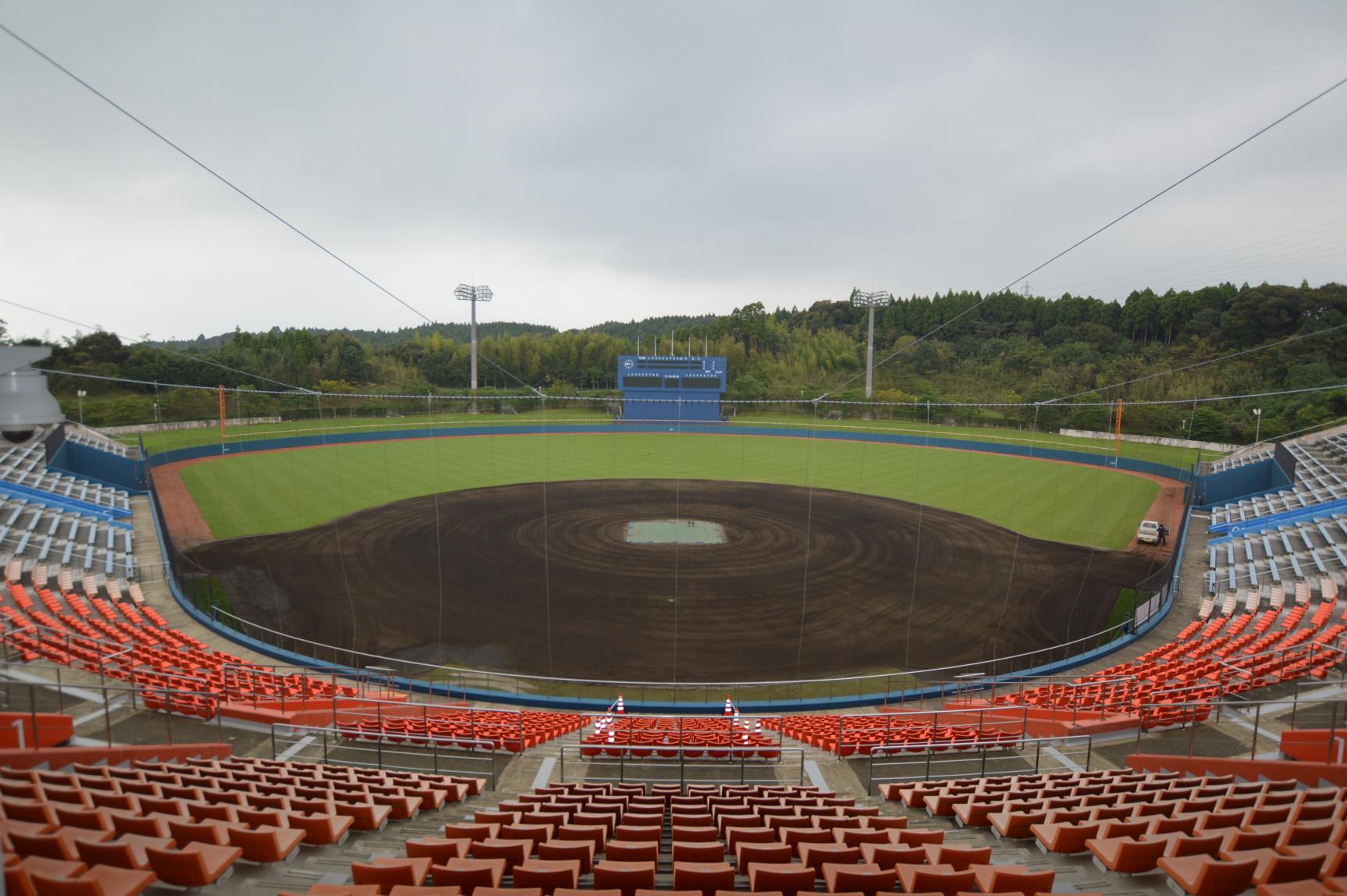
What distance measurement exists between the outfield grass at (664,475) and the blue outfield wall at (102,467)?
2.54 meters

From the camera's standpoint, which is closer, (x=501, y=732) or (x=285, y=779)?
(x=285, y=779)

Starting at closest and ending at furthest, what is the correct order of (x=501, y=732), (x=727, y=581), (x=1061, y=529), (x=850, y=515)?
(x=501, y=732)
(x=727, y=581)
(x=1061, y=529)
(x=850, y=515)

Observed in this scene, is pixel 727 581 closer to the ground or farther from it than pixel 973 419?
closer to the ground

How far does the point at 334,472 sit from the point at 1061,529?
1441 inches

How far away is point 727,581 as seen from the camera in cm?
2009

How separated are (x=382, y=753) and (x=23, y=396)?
5694 millimetres

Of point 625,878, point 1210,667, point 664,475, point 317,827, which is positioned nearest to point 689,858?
point 625,878

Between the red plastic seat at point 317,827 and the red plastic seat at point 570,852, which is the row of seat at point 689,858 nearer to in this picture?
the red plastic seat at point 570,852

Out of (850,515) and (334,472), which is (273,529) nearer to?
(334,472)

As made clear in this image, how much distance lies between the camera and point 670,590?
756 inches

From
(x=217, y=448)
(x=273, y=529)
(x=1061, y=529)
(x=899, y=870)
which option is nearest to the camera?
(x=899, y=870)

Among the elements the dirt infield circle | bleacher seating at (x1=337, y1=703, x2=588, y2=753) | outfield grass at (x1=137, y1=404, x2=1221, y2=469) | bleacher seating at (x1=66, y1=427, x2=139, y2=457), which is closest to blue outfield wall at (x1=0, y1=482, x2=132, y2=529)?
the dirt infield circle

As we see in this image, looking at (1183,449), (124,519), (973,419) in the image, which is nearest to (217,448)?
(124,519)

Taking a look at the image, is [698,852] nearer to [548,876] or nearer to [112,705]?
[548,876]
